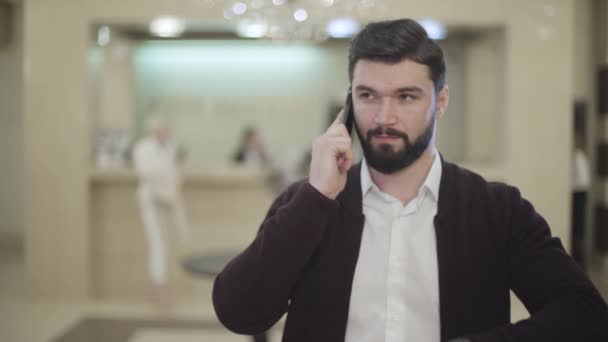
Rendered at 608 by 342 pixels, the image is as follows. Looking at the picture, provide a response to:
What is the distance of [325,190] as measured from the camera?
1.58m

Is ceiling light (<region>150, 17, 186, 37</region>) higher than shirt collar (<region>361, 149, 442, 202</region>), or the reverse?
ceiling light (<region>150, 17, 186, 37</region>)

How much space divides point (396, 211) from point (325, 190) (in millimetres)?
228

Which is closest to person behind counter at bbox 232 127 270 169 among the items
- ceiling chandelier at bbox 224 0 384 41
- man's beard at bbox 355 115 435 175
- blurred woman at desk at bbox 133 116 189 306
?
blurred woman at desk at bbox 133 116 189 306

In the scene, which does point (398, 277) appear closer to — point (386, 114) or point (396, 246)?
point (396, 246)

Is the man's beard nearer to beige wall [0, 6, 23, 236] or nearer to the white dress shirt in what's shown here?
the white dress shirt

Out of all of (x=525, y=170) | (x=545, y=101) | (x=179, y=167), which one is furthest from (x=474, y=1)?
(x=179, y=167)

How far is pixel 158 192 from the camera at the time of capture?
614cm

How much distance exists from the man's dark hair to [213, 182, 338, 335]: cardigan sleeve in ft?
1.13

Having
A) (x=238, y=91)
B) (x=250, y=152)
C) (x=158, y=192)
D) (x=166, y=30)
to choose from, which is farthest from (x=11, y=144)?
(x=158, y=192)

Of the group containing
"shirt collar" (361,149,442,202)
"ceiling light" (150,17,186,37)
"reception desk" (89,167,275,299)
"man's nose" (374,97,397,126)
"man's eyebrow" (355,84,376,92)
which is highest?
"ceiling light" (150,17,186,37)

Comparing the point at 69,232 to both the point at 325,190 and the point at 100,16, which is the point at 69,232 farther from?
the point at 325,190

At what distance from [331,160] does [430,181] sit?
0.96ft

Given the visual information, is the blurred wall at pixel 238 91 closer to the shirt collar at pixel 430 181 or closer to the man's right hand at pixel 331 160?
the shirt collar at pixel 430 181

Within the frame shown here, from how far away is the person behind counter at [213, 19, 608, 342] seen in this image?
157cm
